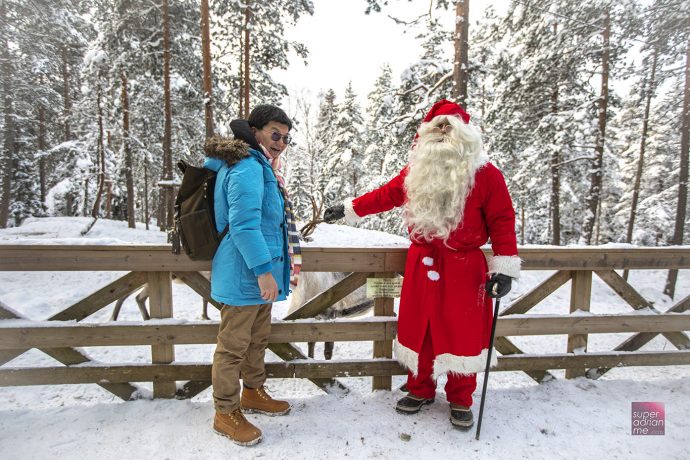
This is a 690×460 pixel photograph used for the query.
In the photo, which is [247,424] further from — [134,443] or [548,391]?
[548,391]

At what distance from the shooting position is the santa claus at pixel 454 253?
246 cm

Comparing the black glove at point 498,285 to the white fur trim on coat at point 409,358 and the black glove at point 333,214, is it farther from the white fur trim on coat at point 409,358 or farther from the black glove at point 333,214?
the black glove at point 333,214

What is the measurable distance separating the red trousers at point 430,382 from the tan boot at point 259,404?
103 centimetres

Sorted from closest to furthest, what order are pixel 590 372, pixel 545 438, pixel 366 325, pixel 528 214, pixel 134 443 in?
1. pixel 134 443
2. pixel 545 438
3. pixel 366 325
4. pixel 590 372
5. pixel 528 214

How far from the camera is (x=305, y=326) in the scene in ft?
9.52

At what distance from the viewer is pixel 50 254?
101 inches

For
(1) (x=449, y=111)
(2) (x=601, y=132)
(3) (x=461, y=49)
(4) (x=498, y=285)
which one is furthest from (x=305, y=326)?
(2) (x=601, y=132)

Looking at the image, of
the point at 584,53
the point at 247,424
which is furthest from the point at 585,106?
the point at 247,424

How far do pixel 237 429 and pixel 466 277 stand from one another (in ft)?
6.13

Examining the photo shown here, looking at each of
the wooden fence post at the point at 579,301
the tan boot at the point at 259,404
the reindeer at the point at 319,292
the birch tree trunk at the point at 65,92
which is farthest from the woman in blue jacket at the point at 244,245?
the birch tree trunk at the point at 65,92

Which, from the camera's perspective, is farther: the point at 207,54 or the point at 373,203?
the point at 207,54

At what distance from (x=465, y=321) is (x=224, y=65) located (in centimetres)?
1212

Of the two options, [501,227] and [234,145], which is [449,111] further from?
[234,145]

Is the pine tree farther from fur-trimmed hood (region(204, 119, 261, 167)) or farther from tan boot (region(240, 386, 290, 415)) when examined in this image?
fur-trimmed hood (region(204, 119, 261, 167))
